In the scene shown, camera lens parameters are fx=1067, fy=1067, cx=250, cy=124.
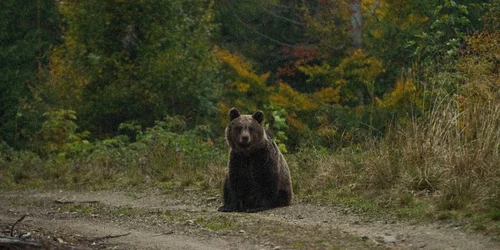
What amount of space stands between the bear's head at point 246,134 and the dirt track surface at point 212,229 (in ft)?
2.83

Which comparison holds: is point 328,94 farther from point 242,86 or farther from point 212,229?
point 212,229

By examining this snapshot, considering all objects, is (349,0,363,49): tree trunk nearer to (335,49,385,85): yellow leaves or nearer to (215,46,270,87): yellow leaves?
(335,49,385,85): yellow leaves

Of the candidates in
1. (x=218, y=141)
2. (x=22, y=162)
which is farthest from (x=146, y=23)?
(x=22, y=162)

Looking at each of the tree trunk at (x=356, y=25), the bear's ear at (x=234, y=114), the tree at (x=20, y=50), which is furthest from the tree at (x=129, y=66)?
the bear's ear at (x=234, y=114)

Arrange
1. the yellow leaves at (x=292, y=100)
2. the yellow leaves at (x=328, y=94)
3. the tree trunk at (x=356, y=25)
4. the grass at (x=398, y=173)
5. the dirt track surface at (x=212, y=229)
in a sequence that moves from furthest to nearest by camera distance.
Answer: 1. the tree trunk at (x=356, y=25)
2. the yellow leaves at (x=328, y=94)
3. the yellow leaves at (x=292, y=100)
4. the grass at (x=398, y=173)
5. the dirt track surface at (x=212, y=229)

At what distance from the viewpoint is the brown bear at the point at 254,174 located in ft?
44.4

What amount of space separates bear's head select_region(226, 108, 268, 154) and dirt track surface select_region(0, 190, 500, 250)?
2.83ft

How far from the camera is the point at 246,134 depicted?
13.3m

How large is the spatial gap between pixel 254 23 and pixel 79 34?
45.7 ft

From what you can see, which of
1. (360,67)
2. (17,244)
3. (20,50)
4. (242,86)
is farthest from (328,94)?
(17,244)

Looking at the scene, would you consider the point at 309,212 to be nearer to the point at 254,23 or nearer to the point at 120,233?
the point at 120,233

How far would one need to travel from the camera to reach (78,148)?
22.5 meters

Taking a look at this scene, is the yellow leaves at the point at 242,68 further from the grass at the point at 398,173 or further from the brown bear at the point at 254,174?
the brown bear at the point at 254,174

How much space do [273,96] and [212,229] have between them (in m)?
22.9
